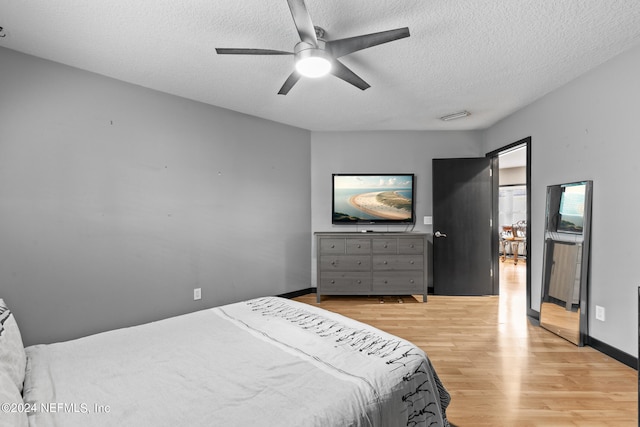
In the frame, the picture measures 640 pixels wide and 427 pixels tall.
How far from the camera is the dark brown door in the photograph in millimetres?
4496

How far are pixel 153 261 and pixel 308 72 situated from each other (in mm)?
2473

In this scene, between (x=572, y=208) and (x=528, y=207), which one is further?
(x=528, y=207)

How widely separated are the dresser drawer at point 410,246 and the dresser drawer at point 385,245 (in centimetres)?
7

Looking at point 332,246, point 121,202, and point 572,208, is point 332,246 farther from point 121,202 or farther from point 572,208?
point 572,208

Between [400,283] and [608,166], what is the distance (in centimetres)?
252

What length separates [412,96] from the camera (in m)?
3.40

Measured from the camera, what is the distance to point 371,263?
426 centimetres

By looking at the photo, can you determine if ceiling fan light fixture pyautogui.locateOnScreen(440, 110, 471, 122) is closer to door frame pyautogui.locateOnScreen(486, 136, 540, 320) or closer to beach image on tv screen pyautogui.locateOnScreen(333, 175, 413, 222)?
door frame pyautogui.locateOnScreen(486, 136, 540, 320)

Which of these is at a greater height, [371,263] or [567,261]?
[567,261]

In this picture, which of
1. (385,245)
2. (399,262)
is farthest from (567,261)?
(385,245)

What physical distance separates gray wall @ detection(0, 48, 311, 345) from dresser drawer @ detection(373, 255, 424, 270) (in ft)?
4.70

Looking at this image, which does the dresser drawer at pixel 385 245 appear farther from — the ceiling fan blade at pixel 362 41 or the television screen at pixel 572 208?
the ceiling fan blade at pixel 362 41

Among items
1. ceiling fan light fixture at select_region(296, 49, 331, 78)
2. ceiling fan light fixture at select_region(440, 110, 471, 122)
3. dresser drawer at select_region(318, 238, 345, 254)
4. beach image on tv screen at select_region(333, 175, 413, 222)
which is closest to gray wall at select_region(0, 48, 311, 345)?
dresser drawer at select_region(318, 238, 345, 254)

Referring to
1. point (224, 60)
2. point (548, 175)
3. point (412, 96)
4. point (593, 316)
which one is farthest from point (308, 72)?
point (593, 316)
